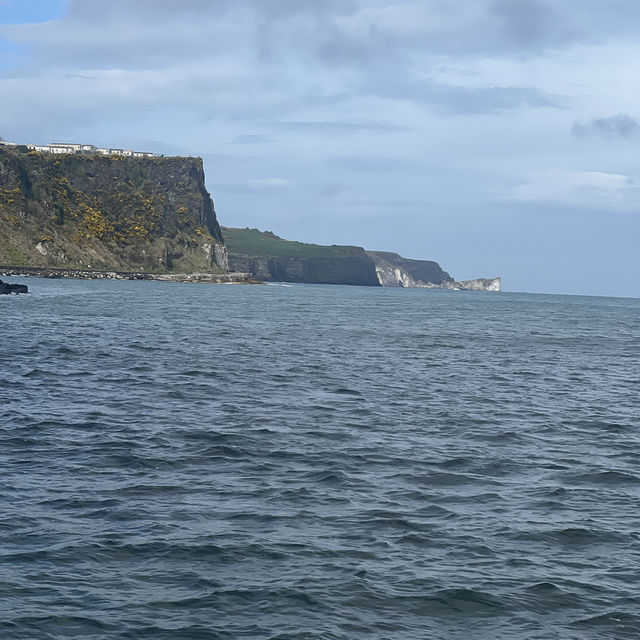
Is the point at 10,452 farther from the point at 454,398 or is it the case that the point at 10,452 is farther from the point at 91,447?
the point at 454,398

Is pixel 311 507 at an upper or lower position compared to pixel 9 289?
lower

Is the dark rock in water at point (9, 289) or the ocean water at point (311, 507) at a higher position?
the dark rock in water at point (9, 289)

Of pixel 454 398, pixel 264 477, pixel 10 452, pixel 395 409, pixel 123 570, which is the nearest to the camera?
pixel 123 570

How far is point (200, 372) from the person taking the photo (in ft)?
143

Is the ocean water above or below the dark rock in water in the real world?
below

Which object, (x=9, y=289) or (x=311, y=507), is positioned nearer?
(x=311, y=507)

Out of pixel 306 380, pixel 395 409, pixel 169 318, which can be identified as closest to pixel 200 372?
pixel 306 380

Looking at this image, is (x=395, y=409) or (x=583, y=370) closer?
(x=395, y=409)

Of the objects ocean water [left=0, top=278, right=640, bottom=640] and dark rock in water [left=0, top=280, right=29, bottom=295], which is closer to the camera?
ocean water [left=0, top=278, right=640, bottom=640]

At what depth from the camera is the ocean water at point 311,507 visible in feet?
44.4

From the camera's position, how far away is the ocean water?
44.4 feet

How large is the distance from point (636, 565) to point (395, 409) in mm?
18066

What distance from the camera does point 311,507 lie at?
63.1ft

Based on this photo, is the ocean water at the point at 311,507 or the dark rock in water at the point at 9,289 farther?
the dark rock in water at the point at 9,289
